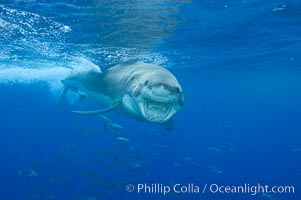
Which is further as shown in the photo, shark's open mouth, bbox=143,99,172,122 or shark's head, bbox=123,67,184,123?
shark's open mouth, bbox=143,99,172,122

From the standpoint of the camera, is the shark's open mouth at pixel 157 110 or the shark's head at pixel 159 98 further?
the shark's open mouth at pixel 157 110

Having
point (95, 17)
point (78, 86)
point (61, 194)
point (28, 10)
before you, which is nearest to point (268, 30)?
point (95, 17)

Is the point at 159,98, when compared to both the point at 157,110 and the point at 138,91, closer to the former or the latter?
the point at 157,110

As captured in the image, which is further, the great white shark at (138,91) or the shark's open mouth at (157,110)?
the shark's open mouth at (157,110)

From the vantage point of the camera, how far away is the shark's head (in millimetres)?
6062

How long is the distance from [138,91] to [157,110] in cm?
75

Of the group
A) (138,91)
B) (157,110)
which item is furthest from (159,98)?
(138,91)

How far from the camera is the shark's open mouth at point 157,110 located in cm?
627

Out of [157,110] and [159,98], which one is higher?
[159,98]

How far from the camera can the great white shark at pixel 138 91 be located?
614 centimetres

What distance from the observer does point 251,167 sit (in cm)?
4141

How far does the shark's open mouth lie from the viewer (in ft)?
20.6

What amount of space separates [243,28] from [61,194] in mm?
18589

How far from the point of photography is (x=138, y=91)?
6754 mm
